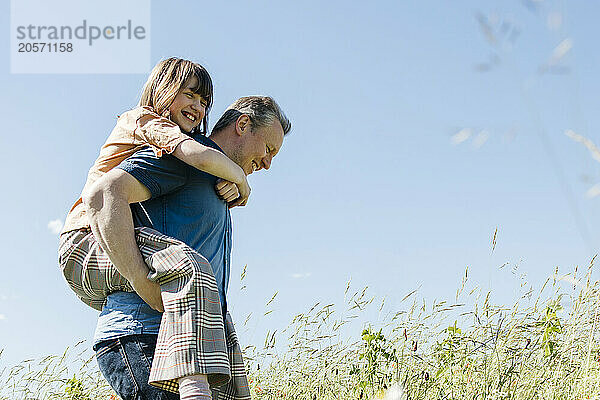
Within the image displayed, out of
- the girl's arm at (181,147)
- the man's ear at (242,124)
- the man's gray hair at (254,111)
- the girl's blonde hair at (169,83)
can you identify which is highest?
the girl's blonde hair at (169,83)

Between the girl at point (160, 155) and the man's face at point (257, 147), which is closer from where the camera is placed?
the girl at point (160, 155)

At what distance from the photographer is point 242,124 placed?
234 cm

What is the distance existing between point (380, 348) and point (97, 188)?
2.00 metres

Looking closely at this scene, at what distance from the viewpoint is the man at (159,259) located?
183 cm

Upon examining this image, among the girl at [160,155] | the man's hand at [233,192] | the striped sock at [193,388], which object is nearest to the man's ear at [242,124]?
the girl at [160,155]

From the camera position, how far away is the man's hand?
2129mm

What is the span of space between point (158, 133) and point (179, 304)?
52 cm

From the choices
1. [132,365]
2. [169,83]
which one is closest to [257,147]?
[169,83]

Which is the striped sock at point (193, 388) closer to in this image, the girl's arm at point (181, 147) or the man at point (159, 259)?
the man at point (159, 259)

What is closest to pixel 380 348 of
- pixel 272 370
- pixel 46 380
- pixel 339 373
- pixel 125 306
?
pixel 339 373

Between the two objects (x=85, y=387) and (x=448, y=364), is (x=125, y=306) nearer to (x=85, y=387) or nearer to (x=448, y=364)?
(x=448, y=364)

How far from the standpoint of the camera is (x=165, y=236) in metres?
1.95

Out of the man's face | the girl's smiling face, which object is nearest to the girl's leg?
the girl's smiling face

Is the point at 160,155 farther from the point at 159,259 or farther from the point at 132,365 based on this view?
the point at 132,365
